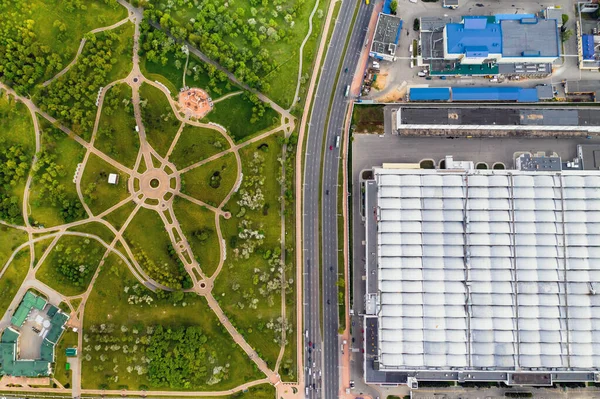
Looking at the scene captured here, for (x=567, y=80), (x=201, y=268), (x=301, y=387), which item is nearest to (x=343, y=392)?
(x=301, y=387)

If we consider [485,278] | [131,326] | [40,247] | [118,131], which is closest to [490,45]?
[485,278]

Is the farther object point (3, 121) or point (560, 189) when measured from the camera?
point (3, 121)

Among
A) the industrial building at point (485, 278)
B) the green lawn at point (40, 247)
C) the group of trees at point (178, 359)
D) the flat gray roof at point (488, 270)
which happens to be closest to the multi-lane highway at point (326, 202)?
the industrial building at point (485, 278)

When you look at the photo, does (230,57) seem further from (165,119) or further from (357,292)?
(357,292)

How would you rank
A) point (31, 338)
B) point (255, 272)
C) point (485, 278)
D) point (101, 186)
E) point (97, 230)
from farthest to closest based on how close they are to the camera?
1. point (101, 186)
2. point (97, 230)
3. point (31, 338)
4. point (255, 272)
5. point (485, 278)

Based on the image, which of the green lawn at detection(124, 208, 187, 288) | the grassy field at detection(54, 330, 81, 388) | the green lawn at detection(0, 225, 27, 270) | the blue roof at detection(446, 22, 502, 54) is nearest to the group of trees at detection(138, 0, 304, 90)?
the blue roof at detection(446, 22, 502, 54)

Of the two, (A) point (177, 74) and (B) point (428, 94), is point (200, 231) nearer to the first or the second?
(A) point (177, 74)

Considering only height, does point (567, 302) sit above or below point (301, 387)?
above
